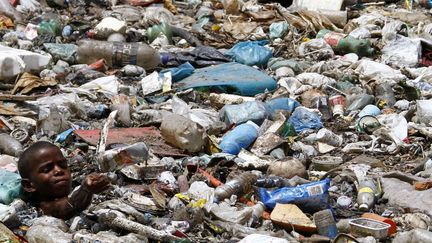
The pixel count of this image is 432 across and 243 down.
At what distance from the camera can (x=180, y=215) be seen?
14.9 feet

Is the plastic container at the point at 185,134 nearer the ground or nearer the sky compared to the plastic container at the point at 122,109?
nearer the sky

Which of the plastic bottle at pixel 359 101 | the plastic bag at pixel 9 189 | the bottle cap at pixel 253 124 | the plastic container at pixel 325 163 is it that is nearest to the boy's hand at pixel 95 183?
the plastic bag at pixel 9 189

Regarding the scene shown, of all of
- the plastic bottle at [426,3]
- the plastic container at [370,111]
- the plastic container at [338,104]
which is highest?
the plastic container at [370,111]

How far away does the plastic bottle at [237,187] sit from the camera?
4980 millimetres

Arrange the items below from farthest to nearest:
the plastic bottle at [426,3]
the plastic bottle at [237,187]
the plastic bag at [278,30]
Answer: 1. the plastic bottle at [426,3]
2. the plastic bag at [278,30]
3. the plastic bottle at [237,187]

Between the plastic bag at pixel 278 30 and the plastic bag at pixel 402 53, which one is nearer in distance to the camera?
the plastic bag at pixel 402 53

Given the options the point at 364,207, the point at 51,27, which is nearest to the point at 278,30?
the point at 51,27

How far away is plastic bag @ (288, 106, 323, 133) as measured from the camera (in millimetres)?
6729

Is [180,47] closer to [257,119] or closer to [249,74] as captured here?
[249,74]

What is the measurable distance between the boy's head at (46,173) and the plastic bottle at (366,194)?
5.79 feet

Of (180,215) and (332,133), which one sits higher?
(180,215)

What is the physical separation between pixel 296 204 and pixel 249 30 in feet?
18.0

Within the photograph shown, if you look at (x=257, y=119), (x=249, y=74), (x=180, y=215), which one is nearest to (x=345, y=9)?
(x=249, y=74)

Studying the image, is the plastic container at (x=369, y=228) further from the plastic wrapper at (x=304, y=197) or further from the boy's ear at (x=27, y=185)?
the boy's ear at (x=27, y=185)
